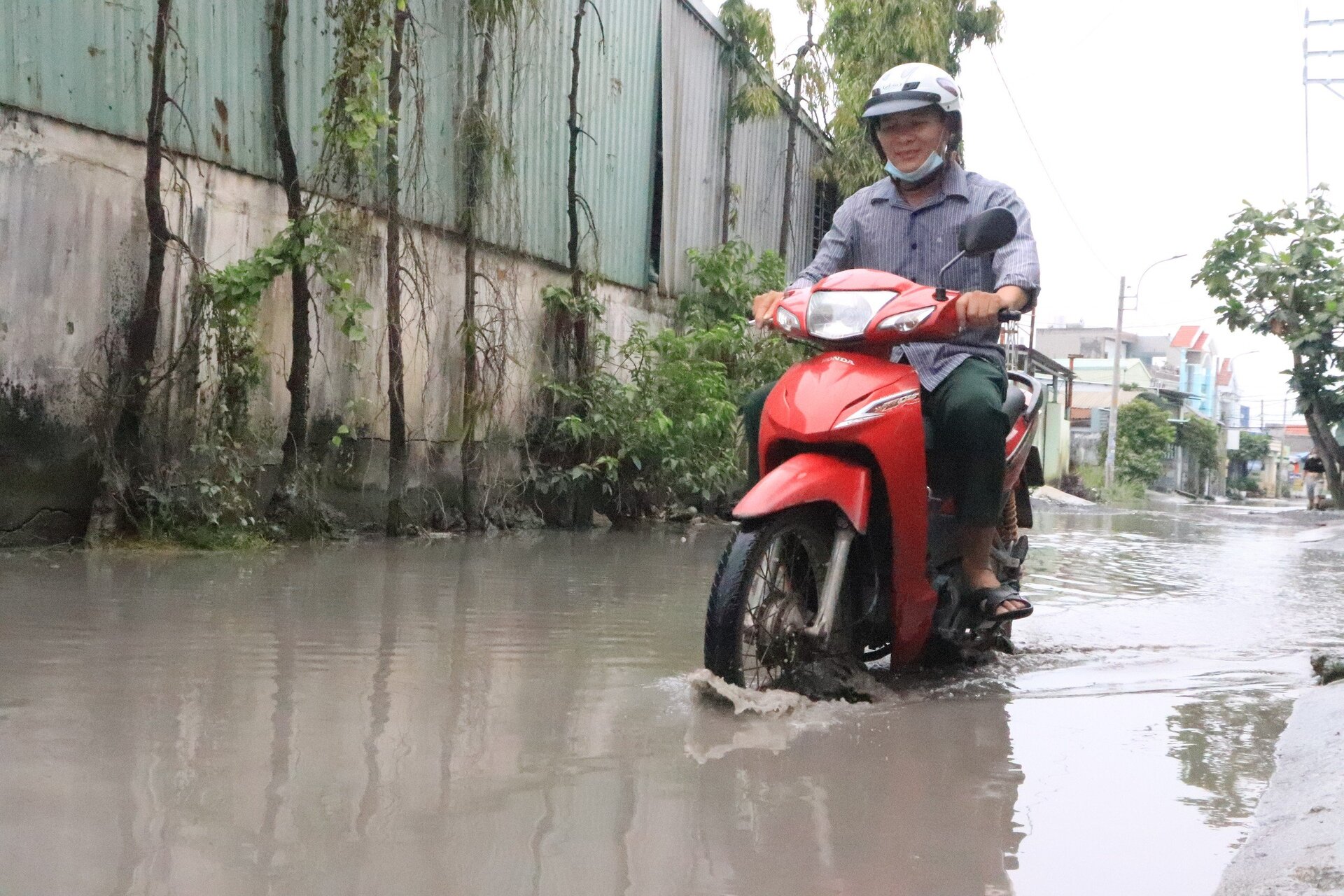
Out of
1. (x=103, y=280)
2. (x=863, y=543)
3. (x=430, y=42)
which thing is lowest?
(x=863, y=543)

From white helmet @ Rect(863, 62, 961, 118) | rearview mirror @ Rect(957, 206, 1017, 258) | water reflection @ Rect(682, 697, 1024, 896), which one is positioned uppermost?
white helmet @ Rect(863, 62, 961, 118)

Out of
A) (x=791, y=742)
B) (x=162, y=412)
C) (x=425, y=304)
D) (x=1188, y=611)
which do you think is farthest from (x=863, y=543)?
(x=425, y=304)

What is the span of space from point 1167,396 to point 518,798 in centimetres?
5125

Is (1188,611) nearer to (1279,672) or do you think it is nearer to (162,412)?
(1279,672)

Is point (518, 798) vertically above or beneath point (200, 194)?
beneath

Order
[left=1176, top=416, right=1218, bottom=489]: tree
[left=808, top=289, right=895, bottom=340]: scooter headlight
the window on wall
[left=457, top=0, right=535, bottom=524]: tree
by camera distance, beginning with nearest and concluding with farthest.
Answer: [left=808, top=289, right=895, bottom=340]: scooter headlight < [left=457, top=0, right=535, bottom=524]: tree < the window on wall < [left=1176, top=416, right=1218, bottom=489]: tree

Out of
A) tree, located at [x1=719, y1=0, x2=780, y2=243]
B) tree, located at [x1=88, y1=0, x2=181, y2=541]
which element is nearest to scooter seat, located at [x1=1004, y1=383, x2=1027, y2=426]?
tree, located at [x1=88, y1=0, x2=181, y2=541]

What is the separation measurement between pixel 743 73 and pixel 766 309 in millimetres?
10191

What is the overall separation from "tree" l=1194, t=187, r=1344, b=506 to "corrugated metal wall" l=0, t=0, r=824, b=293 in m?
8.22

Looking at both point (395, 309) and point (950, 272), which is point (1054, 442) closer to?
point (395, 309)

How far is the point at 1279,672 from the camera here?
14.2ft

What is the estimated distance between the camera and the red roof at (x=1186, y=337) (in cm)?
7175

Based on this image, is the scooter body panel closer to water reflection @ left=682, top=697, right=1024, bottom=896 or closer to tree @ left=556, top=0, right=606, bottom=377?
water reflection @ left=682, top=697, right=1024, bottom=896

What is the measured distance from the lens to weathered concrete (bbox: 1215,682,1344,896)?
6.95ft
